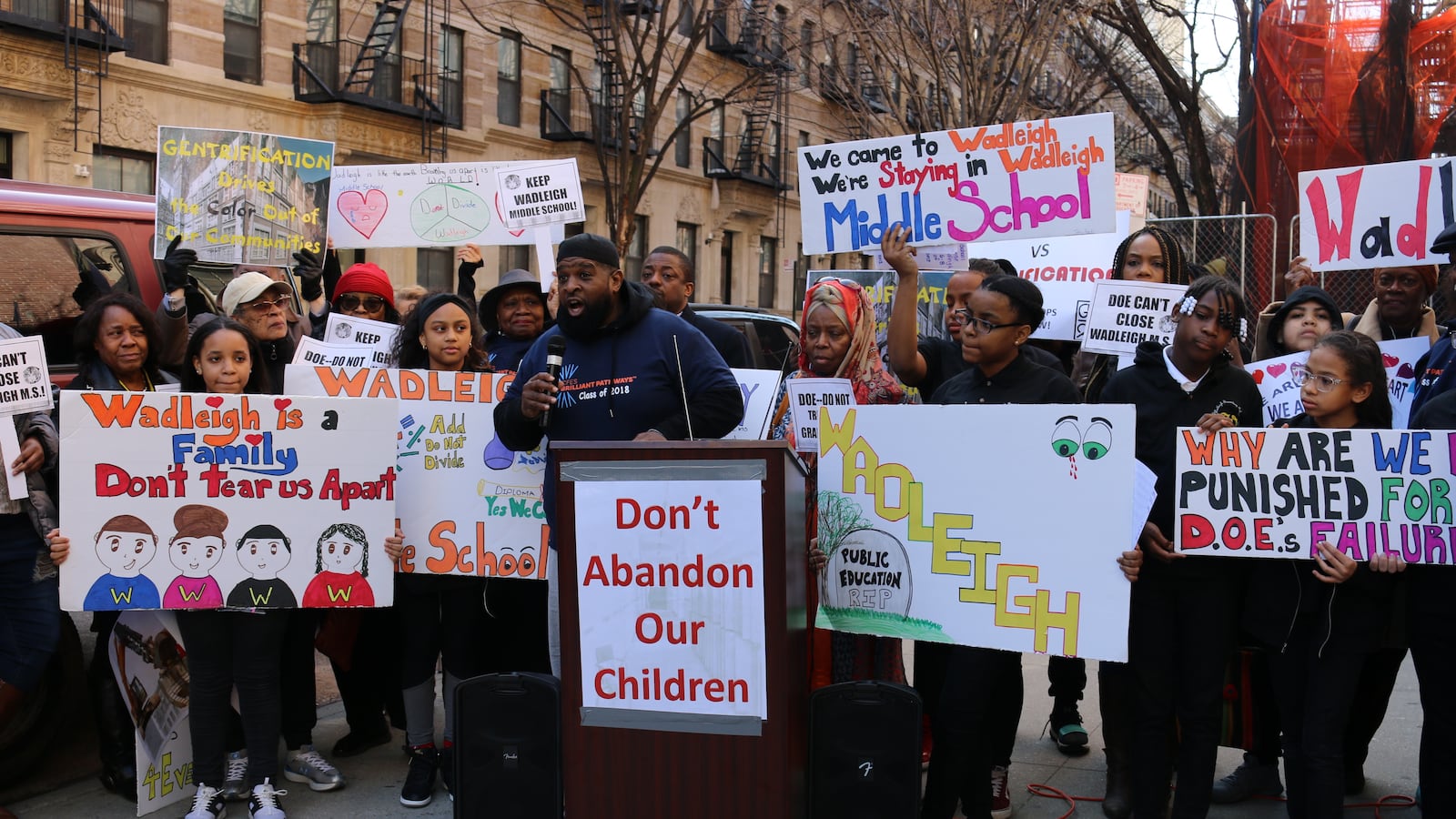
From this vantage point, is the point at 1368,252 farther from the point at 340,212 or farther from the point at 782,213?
the point at 782,213

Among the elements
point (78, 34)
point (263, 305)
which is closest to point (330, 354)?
point (263, 305)

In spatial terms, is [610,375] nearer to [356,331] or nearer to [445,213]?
[356,331]

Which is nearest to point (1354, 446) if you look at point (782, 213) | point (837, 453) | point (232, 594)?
point (837, 453)

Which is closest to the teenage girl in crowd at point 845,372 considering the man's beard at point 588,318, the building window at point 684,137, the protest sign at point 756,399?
the protest sign at point 756,399

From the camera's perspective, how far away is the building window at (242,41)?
2062 cm

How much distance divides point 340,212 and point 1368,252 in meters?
5.55

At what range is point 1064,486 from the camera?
13.4 ft

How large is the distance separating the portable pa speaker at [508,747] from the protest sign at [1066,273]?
3879 mm

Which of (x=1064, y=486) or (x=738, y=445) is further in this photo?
(x=1064, y=486)

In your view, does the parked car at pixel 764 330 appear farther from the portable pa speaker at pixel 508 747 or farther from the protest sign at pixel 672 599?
the protest sign at pixel 672 599

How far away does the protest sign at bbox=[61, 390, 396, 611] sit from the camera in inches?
179

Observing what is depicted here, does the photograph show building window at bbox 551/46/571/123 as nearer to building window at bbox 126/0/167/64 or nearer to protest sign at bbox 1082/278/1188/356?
building window at bbox 126/0/167/64

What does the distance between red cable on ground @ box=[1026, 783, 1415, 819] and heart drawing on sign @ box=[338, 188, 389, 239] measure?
4874 millimetres

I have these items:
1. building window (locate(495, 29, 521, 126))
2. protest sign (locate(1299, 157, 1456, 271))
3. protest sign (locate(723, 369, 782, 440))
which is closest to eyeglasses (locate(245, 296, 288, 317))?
protest sign (locate(723, 369, 782, 440))
